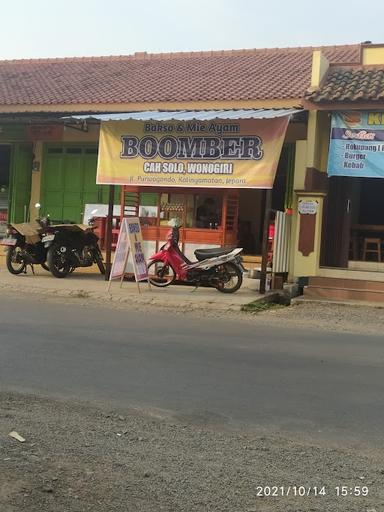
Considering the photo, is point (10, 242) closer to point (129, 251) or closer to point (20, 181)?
point (129, 251)

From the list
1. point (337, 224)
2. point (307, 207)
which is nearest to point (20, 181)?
point (307, 207)

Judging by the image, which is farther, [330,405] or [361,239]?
[361,239]

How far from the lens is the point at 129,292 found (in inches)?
472

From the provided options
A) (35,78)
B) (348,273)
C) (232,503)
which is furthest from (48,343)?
(35,78)

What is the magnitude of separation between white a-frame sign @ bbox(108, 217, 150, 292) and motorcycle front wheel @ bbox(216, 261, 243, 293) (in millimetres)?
1523

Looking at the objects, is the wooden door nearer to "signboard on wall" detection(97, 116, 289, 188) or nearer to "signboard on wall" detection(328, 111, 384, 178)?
"signboard on wall" detection(328, 111, 384, 178)

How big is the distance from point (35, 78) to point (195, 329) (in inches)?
541

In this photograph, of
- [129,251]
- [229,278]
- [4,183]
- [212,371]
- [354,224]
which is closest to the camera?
[212,371]

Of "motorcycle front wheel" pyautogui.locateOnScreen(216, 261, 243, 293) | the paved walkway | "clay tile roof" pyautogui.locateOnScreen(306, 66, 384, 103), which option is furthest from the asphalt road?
"clay tile roof" pyautogui.locateOnScreen(306, 66, 384, 103)

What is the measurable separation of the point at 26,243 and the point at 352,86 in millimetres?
7911

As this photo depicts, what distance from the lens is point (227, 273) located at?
40.4ft

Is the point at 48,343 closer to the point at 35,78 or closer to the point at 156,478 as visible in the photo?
the point at 156,478

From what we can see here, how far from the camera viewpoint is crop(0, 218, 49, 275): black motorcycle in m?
13.4

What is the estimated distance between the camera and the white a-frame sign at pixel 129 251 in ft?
38.2
